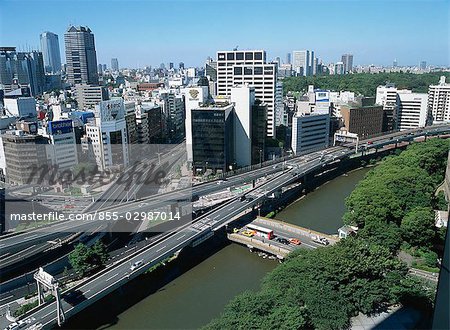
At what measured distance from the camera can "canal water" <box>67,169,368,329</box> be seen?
8727mm

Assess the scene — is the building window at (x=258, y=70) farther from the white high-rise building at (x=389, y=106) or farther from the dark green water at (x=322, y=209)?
the white high-rise building at (x=389, y=106)

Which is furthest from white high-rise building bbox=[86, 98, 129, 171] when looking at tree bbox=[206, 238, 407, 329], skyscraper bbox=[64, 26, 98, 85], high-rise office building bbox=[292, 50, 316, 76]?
high-rise office building bbox=[292, 50, 316, 76]

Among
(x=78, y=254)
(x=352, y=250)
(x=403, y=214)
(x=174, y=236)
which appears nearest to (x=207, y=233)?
(x=174, y=236)

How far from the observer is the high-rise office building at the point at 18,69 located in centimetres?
4272

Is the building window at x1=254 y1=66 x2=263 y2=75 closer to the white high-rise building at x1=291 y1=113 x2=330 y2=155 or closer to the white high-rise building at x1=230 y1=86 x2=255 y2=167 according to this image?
the white high-rise building at x1=291 y1=113 x2=330 y2=155

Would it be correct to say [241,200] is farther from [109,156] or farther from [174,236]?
[109,156]

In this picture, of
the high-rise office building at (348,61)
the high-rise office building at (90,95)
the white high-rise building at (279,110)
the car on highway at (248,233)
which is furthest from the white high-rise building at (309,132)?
the high-rise office building at (348,61)

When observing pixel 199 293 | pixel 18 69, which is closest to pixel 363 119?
pixel 199 293

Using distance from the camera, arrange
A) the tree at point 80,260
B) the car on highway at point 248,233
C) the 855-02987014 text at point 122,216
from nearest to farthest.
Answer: the tree at point 80,260 < the car on highway at point 248,233 < the 855-02987014 text at point 122,216

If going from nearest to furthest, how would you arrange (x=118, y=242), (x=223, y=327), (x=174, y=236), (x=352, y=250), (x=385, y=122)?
(x=223, y=327), (x=352, y=250), (x=174, y=236), (x=118, y=242), (x=385, y=122)

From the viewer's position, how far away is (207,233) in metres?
12.1

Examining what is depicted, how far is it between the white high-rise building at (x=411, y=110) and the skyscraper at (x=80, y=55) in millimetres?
40177

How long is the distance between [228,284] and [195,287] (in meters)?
0.91

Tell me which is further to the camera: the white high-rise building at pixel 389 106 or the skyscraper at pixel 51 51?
the skyscraper at pixel 51 51
